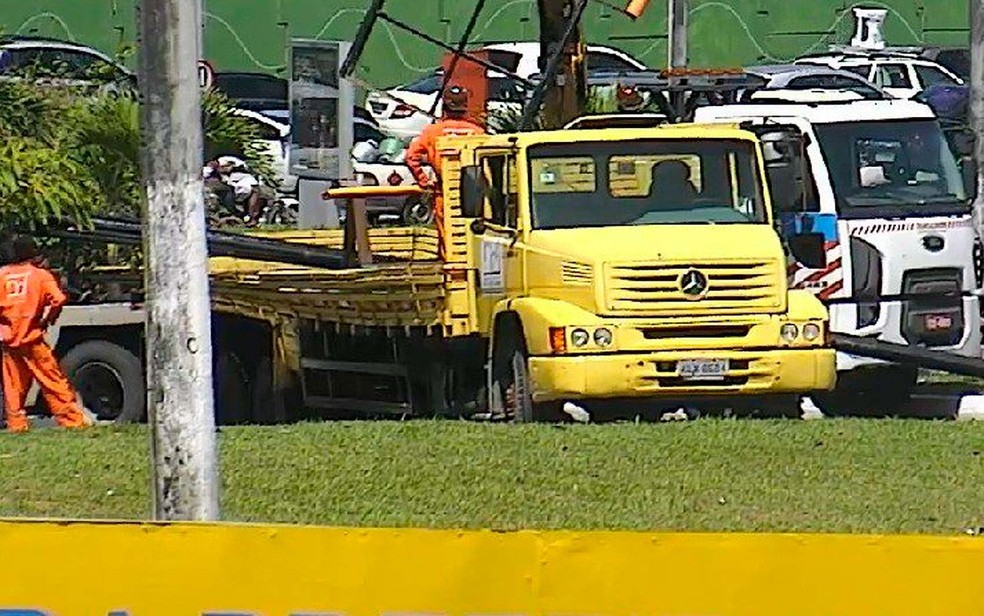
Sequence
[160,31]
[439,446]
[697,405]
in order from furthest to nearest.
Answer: [697,405], [439,446], [160,31]

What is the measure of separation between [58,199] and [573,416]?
4.16 meters

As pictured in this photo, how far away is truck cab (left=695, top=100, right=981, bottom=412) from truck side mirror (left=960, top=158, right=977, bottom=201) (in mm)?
22

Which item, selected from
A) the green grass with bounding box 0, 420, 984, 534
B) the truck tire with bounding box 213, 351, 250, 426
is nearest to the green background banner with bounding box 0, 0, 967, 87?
the truck tire with bounding box 213, 351, 250, 426

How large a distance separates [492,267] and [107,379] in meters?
3.51

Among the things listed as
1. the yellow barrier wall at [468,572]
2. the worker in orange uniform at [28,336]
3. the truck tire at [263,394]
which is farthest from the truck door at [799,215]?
the yellow barrier wall at [468,572]

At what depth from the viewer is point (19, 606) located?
6574mm

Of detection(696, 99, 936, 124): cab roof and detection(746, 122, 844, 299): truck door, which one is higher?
detection(696, 99, 936, 124): cab roof

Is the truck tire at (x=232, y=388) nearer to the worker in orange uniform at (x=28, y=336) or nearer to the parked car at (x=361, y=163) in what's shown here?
the worker in orange uniform at (x=28, y=336)

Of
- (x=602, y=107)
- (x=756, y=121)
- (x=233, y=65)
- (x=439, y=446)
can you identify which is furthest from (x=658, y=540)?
(x=233, y=65)

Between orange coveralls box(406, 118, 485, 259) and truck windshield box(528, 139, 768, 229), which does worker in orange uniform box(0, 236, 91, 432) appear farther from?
truck windshield box(528, 139, 768, 229)

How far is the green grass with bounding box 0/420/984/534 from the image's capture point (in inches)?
445

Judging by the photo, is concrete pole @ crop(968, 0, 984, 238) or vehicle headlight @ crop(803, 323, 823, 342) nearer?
vehicle headlight @ crop(803, 323, 823, 342)

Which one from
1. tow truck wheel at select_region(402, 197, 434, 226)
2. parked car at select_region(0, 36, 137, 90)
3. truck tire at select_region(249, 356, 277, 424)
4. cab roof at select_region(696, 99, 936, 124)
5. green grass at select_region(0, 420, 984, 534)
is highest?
parked car at select_region(0, 36, 137, 90)

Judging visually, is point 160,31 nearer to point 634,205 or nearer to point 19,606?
point 19,606
